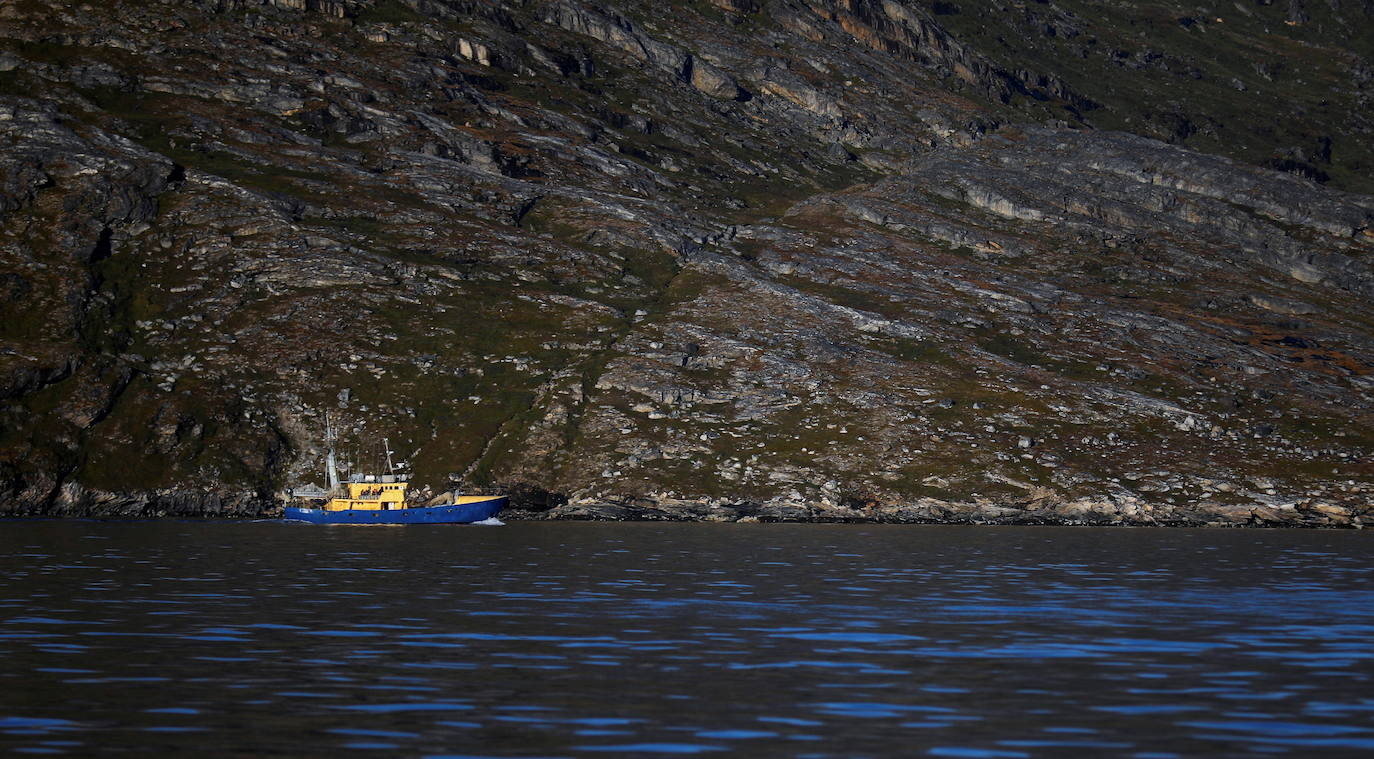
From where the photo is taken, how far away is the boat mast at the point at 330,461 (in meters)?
144

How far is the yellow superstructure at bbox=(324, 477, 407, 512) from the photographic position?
140m

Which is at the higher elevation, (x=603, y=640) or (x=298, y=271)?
(x=298, y=271)

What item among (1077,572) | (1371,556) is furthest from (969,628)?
(1371,556)

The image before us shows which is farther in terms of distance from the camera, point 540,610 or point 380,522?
point 380,522

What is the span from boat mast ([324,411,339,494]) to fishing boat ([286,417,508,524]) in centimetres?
12

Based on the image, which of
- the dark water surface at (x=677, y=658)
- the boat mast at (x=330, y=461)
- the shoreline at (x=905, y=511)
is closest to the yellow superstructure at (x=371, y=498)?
the boat mast at (x=330, y=461)

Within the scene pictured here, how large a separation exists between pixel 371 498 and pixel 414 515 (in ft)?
18.0

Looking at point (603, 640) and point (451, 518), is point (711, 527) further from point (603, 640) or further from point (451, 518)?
point (603, 640)

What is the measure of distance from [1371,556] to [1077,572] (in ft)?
105

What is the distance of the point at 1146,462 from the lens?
160125mm

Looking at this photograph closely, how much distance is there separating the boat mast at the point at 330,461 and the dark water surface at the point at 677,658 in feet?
215

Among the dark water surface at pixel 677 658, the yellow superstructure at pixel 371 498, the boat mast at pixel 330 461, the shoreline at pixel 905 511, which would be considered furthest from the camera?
the boat mast at pixel 330 461

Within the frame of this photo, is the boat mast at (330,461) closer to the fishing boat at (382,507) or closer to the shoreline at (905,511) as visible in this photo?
the fishing boat at (382,507)

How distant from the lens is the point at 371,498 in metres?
140
